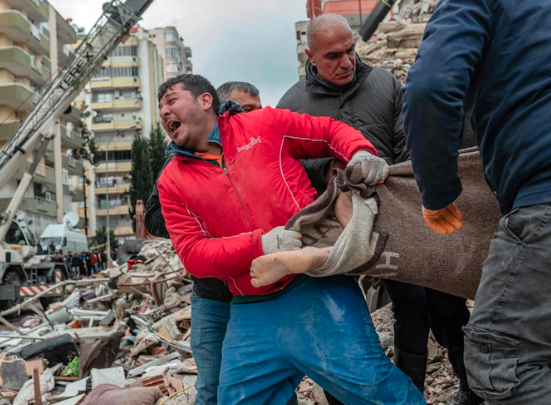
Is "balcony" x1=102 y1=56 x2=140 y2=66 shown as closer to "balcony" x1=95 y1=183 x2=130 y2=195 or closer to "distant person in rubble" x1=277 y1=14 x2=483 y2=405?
"balcony" x1=95 y1=183 x2=130 y2=195

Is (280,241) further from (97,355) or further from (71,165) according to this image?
(71,165)

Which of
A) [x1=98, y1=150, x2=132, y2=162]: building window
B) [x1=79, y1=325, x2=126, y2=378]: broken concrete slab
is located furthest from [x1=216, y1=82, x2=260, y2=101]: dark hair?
[x1=98, y1=150, x2=132, y2=162]: building window

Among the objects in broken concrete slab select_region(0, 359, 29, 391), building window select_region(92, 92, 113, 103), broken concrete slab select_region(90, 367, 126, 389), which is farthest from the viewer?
building window select_region(92, 92, 113, 103)

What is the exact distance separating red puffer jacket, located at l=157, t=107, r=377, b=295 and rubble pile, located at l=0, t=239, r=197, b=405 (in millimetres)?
2580

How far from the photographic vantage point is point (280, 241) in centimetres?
262

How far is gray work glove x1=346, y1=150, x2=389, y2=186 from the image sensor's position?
267cm

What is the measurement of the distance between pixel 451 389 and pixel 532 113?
2.84 metres

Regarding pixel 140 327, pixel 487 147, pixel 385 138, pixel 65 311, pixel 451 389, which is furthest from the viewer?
pixel 65 311

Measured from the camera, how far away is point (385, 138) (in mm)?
3338

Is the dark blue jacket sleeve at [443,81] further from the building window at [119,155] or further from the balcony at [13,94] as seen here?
the building window at [119,155]

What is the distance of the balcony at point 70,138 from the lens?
50.4 meters

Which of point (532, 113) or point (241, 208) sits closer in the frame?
point (532, 113)

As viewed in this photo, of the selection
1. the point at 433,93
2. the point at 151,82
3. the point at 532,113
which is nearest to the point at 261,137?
the point at 433,93

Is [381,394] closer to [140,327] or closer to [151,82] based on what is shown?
[140,327]
